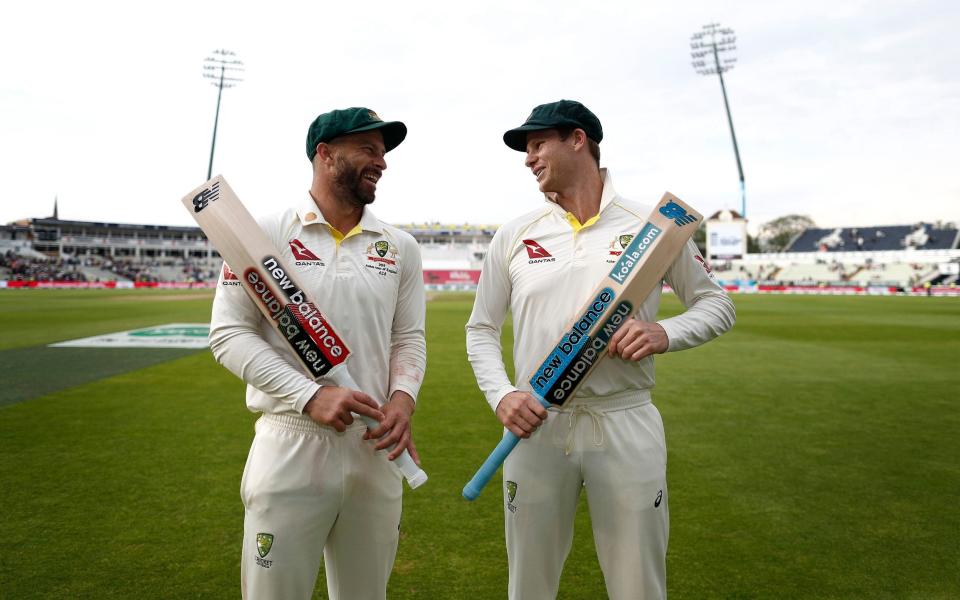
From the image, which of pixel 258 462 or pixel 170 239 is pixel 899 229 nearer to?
Answer: pixel 258 462

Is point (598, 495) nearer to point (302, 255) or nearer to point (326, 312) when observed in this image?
point (326, 312)

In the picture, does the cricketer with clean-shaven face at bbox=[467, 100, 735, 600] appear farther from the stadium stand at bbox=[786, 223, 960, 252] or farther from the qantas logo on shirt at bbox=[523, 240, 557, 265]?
the stadium stand at bbox=[786, 223, 960, 252]

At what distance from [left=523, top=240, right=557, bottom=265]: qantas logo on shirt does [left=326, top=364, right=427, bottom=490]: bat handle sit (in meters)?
0.76

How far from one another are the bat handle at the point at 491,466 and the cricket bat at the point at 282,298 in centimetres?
18

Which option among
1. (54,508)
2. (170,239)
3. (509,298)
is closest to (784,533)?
(509,298)

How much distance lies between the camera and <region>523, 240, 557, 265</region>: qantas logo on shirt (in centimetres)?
217

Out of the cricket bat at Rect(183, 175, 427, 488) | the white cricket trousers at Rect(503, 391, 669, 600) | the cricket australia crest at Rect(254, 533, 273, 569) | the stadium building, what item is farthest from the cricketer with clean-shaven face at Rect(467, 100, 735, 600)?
the stadium building

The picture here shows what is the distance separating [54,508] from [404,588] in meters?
2.31

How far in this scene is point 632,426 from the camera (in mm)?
2051

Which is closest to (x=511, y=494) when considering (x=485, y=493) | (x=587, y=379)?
(x=587, y=379)

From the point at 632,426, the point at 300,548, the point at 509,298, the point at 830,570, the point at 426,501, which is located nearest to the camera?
the point at 300,548

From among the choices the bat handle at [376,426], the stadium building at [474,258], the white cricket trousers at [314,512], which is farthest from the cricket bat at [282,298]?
the stadium building at [474,258]

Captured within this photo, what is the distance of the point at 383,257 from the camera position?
212 cm

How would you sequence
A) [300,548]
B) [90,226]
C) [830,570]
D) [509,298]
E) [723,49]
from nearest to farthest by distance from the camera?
[300,548], [509,298], [830,570], [723,49], [90,226]
